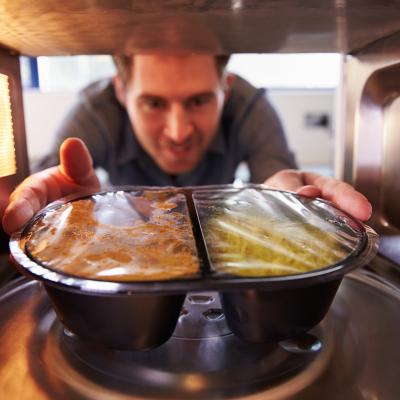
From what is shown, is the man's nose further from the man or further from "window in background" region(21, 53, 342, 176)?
"window in background" region(21, 53, 342, 176)

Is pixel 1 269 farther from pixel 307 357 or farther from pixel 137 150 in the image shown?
pixel 137 150

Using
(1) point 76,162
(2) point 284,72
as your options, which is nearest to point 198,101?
(1) point 76,162

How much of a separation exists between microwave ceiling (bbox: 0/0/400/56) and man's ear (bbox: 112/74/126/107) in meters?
0.74

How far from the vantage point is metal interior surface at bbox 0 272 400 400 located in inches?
15.8

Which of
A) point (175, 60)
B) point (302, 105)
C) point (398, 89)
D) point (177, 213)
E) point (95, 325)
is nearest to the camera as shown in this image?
point (95, 325)

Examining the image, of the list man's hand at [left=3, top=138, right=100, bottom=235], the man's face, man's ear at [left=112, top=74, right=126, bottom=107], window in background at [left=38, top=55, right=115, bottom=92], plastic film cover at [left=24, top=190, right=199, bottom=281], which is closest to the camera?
plastic film cover at [left=24, top=190, right=199, bottom=281]

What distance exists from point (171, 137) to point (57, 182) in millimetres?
562

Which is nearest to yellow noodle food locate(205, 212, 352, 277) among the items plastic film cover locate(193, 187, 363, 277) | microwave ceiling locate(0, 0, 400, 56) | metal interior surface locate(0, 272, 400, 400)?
plastic film cover locate(193, 187, 363, 277)

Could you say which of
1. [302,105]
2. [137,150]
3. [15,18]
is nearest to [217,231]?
[15,18]

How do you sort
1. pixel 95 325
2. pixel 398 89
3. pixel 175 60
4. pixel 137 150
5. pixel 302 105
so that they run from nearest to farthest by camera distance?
pixel 95 325
pixel 398 89
pixel 175 60
pixel 137 150
pixel 302 105

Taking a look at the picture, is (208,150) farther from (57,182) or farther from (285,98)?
(285,98)

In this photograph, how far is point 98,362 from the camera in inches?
17.5

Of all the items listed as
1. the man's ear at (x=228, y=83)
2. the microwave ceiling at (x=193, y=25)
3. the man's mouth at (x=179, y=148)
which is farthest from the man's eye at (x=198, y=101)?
the microwave ceiling at (x=193, y=25)

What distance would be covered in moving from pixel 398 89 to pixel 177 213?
425 millimetres
